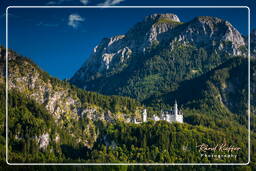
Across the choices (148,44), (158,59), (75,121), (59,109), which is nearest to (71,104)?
(59,109)

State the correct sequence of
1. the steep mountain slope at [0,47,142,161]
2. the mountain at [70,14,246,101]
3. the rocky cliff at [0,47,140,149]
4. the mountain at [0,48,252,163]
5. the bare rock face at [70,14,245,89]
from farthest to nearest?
the mountain at [70,14,246,101]
the bare rock face at [70,14,245,89]
the rocky cliff at [0,47,140,149]
the steep mountain slope at [0,47,142,161]
the mountain at [0,48,252,163]

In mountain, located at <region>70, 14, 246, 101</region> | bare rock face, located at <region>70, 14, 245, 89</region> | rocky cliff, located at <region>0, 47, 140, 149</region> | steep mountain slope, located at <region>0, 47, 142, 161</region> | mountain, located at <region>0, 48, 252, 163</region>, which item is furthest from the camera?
mountain, located at <region>70, 14, 246, 101</region>

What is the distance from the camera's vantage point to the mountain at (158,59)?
4058 inches

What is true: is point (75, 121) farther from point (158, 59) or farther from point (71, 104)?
point (158, 59)

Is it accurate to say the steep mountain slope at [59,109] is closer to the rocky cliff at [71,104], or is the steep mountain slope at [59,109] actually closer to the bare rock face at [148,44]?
the rocky cliff at [71,104]

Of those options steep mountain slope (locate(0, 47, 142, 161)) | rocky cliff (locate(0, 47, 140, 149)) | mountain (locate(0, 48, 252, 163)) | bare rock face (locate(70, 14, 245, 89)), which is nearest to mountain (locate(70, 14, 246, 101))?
bare rock face (locate(70, 14, 245, 89))

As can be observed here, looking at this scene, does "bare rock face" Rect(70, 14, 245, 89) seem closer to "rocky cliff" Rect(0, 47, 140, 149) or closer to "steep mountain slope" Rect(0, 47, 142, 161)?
"rocky cliff" Rect(0, 47, 140, 149)

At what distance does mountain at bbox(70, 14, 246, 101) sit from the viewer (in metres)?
103

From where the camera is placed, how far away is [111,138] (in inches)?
1463

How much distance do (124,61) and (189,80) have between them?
28765 mm

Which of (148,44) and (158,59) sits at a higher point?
(148,44)

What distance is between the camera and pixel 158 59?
11319 cm

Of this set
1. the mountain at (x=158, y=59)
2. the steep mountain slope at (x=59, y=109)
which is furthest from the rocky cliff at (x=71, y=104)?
the mountain at (x=158, y=59)

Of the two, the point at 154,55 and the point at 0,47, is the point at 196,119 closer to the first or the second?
the point at 0,47
